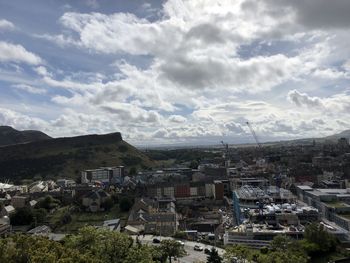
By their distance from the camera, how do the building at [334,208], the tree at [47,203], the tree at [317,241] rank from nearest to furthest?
the tree at [317,241], the building at [334,208], the tree at [47,203]

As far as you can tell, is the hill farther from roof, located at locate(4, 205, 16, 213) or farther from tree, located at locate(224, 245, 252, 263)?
tree, located at locate(224, 245, 252, 263)

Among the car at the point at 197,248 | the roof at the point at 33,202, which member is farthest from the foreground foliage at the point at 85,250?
the roof at the point at 33,202

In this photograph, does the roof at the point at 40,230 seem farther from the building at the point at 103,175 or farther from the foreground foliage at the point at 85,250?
the building at the point at 103,175

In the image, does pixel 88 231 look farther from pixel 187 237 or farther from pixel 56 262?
pixel 187 237

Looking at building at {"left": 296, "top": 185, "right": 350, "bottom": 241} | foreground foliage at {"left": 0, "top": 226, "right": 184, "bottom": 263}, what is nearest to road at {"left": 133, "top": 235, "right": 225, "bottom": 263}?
foreground foliage at {"left": 0, "top": 226, "right": 184, "bottom": 263}

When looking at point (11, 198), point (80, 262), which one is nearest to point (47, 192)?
point (11, 198)
